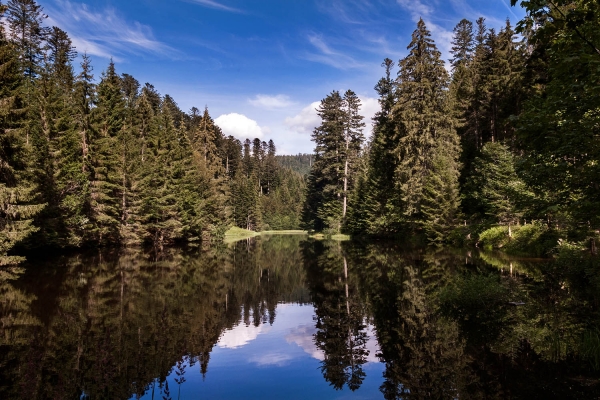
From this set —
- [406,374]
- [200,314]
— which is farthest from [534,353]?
[200,314]

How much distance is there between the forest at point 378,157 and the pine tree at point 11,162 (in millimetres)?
72

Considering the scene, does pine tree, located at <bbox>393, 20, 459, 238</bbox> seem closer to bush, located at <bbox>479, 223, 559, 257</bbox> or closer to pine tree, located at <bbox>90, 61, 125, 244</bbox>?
bush, located at <bbox>479, 223, 559, 257</bbox>

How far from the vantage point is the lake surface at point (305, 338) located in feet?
25.2

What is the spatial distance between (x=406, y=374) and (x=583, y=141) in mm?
6306

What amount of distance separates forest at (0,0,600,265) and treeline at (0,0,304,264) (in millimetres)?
127

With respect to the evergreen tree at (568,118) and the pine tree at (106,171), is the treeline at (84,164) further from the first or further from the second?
the evergreen tree at (568,118)

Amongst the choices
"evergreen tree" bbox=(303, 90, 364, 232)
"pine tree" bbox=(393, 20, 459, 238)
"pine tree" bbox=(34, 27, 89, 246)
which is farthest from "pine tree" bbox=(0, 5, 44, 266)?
"evergreen tree" bbox=(303, 90, 364, 232)

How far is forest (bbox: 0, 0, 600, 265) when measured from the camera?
975 cm

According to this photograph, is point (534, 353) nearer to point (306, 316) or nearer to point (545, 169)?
point (545, 169)

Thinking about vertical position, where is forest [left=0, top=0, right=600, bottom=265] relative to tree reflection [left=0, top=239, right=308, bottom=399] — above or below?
above

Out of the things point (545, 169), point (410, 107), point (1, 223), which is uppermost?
point (410, 107)

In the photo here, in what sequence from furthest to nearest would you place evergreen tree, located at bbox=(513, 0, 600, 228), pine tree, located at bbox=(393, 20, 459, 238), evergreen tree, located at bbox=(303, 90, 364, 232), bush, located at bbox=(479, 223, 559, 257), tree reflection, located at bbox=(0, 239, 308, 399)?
1. evergreen tree, located at bbox=(303, 90, 364, 232)
2. pine tree, located at bbox=(393, 20, 459, 238)
3. bush, located at bbox=(479, 223, 559, 257)
4. tree reflection, located at bbox=(0, 239, 308, 399)
5. evergreen tree, located at bbox=(513, 0, 600, 228)

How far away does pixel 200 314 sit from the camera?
44.2ft

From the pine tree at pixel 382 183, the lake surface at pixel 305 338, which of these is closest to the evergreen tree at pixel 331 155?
Answer: the pine tree at pixel 382 183
